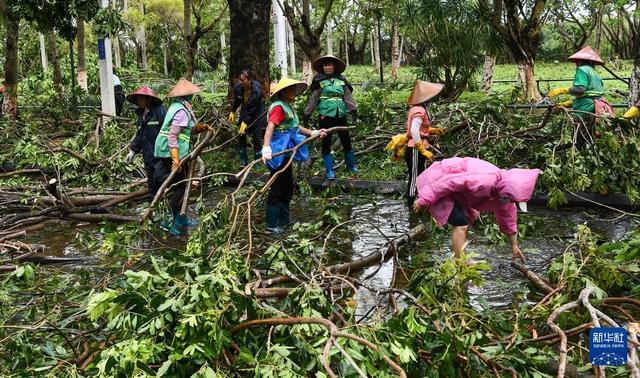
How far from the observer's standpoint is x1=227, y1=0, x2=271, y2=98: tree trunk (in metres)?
13.2

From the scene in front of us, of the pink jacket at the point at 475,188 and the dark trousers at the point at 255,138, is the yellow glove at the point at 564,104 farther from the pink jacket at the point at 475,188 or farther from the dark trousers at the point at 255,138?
the dark trousers at the point at 255,138

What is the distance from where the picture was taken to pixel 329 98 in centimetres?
1027

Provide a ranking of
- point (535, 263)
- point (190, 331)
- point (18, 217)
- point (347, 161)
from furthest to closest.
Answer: point (347, 161)
point (18, 217)
point (535, 263)
point (190, 331)

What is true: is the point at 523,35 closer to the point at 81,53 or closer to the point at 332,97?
the point at 332,97

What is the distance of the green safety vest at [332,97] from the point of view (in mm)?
10250

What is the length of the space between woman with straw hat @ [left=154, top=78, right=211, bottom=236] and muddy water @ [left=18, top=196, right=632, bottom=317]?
29 centimetres

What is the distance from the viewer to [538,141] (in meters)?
9.75

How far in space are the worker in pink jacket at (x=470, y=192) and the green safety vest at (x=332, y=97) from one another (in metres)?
4.41

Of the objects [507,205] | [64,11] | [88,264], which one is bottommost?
[88,264]

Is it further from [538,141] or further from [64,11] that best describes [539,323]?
[64,11]

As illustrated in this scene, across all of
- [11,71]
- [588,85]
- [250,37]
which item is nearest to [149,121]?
[250,37]

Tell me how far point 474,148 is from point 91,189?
507cm

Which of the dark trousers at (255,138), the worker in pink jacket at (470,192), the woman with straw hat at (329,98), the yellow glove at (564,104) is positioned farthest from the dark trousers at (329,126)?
the worker in pink jacket at (470,192)

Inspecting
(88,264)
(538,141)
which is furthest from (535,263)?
(88,264)
